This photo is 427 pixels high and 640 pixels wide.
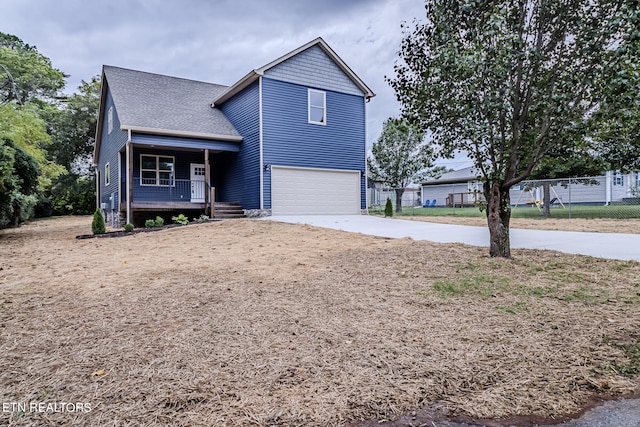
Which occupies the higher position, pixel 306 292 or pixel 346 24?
pixel 346 24

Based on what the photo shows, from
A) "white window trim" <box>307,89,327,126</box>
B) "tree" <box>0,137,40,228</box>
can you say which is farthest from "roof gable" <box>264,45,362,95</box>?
"tree" <box>0,137,40,228</box>

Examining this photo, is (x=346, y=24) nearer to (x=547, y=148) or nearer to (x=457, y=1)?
(x=457, y=1)

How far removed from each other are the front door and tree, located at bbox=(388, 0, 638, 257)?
1149cm

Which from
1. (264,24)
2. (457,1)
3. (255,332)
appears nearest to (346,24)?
(264,24)

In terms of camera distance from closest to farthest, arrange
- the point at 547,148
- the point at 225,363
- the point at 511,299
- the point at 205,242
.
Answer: the point at 225,363, the point at 511,299, the point at 547,148, the point at 205,242

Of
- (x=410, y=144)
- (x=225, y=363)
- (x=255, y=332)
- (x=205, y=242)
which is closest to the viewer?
(x=225, y=363)

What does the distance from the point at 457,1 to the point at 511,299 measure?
4.19m

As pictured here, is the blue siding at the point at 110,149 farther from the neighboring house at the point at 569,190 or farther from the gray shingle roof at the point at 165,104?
the neighboring house at the point at 569,190

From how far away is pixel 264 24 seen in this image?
12.3 metres

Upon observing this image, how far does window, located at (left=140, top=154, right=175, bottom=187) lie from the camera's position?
14.9 m

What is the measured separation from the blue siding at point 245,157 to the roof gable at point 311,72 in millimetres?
381

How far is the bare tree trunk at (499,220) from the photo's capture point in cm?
555

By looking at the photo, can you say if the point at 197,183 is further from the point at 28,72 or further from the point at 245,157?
the point at 28,72

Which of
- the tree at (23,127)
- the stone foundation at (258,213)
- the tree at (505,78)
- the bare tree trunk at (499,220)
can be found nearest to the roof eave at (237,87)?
the stone foundation at (258,213)
